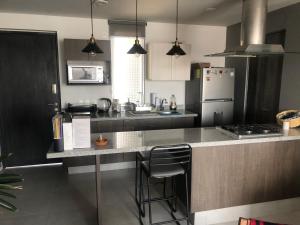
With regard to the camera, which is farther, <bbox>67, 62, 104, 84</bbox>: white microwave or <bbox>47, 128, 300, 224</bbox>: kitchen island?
<bbox>67, 62, 104, 84</bbox>: white microwave

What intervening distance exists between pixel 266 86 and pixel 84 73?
3.13m

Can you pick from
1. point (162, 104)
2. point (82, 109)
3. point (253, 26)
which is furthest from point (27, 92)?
point (253, 26)

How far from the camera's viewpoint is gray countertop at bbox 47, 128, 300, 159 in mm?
2180

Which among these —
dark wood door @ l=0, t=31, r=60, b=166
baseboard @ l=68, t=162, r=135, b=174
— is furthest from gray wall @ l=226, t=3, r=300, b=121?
dark wood door @ l=0, t=31, r=60, b=166

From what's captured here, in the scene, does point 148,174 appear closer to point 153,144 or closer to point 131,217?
point 153,144

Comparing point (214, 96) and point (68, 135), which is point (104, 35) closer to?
point (214, 96)

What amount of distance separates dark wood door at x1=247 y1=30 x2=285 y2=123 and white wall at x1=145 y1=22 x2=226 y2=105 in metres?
0.88

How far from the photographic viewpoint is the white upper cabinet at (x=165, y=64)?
4.22 meters

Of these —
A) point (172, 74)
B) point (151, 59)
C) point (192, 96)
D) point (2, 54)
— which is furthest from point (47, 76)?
point (192, 96)

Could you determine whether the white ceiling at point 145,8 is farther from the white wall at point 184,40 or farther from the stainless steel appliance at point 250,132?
the stainless steel appliance at point 250,132

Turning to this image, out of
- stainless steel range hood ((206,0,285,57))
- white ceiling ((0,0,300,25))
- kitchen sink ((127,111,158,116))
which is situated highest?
white ceiling ((0,0,300,25))

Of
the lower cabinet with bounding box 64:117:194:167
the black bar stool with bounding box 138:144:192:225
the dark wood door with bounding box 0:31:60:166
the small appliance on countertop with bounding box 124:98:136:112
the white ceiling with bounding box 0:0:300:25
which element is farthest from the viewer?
the small appliance on countertop with bounding box 124:98:136:112

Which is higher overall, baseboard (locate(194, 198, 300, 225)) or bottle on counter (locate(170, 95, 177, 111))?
bottle on counter (locate(170, 95, 177, 111))

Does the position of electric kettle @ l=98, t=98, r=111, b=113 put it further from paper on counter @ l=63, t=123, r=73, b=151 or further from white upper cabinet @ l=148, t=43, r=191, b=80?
paper on counter @ l=63, t=123, r=73, b=151
